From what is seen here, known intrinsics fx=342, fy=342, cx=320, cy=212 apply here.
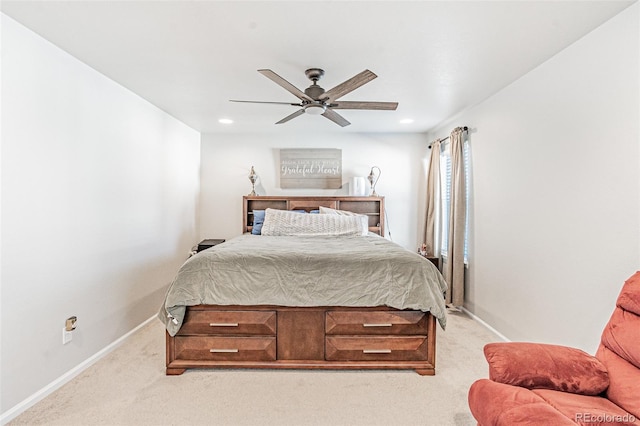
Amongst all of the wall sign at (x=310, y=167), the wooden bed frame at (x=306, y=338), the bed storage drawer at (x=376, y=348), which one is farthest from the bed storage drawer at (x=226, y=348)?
the wall sign at (x=310, y=167)

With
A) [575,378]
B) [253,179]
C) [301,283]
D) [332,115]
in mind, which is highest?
[332,115]

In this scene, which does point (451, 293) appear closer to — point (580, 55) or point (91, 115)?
point (580, 55)

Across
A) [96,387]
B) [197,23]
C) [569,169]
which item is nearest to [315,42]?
[197,23]

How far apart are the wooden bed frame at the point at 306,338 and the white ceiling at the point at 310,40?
1.87 meters

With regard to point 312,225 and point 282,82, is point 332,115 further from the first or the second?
point 312,225

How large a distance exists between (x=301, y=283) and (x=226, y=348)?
2.45 feet

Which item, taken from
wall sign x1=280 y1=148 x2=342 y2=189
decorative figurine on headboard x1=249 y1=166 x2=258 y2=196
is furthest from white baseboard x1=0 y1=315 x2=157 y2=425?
wall sign x1=280 y1=148 x2=342 y2=189

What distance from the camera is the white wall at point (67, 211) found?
206 centimetres

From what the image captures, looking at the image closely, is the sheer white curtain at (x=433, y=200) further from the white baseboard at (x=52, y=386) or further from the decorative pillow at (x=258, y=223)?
the white baseboard at (x=52, y=386)

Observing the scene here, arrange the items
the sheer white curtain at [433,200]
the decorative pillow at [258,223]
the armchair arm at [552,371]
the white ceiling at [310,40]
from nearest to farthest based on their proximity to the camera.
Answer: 1. the armchair arm at [552,371]
2. the white ceiling at [310,40]
3. the decorative pillow at [258,223]
4. the sheer white curtain at [433,200]

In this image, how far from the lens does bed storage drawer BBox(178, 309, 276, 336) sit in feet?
8.32

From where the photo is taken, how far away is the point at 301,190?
5.32 meters

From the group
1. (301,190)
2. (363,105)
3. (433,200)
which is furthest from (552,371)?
(301,190)

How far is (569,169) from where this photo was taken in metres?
2.38
